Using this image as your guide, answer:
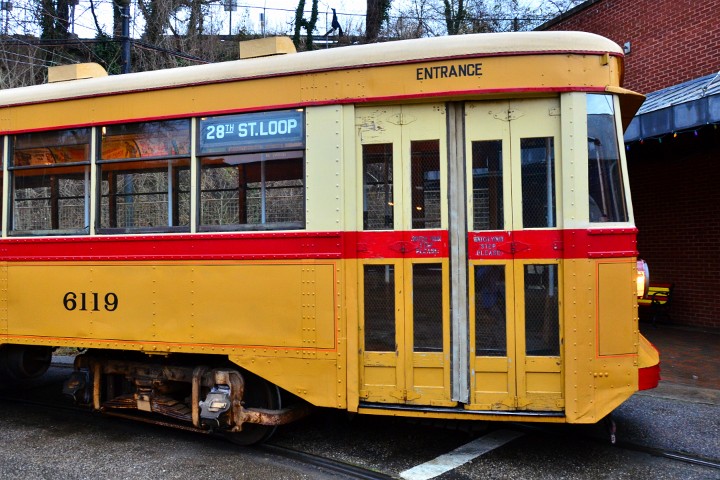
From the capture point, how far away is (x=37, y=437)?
4.97 meters

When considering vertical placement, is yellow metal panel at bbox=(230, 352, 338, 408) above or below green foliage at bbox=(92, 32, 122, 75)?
below

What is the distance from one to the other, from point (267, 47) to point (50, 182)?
8.07 ft

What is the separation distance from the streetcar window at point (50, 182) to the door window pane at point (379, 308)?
2.67 meters

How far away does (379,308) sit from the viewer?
413 cm

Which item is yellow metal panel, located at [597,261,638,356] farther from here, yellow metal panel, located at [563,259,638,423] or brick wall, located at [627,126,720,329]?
brick wall, located at [627,126,720,329]

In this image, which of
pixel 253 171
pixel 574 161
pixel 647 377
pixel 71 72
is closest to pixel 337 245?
pixel 253 171

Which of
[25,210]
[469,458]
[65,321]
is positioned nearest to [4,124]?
[25,210]

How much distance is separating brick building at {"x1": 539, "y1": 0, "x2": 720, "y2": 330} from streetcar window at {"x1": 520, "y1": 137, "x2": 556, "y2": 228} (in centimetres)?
545

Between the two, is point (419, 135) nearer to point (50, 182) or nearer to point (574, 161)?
point (574, 161)

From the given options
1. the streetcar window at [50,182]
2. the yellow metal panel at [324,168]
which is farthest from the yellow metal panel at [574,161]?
the streetcar window at [50,182]

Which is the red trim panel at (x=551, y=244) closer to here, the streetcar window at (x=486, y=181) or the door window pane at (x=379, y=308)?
the streetcar window at (x=486, y=181)

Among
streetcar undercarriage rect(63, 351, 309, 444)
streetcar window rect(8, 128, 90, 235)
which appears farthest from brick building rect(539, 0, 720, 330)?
streetcar window rect(8, 128, 90, 235)

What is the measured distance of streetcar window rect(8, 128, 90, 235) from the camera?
484 cm

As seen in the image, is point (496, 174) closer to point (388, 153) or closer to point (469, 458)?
point (388, 153)
